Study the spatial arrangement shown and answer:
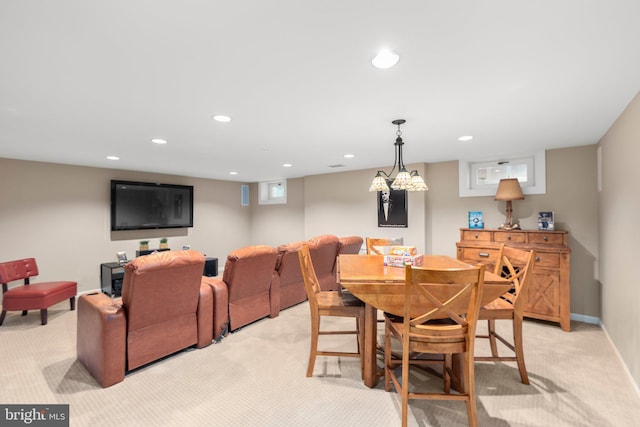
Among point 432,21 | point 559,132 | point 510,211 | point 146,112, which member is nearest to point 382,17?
point 432,21

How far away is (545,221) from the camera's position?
12.6ft

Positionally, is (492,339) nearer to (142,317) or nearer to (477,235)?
(477,235)

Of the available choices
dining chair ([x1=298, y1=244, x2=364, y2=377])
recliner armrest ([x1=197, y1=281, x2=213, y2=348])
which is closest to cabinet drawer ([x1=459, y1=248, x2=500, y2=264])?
dining chair ([x1=298, y1=244, x2=364, y2=377])

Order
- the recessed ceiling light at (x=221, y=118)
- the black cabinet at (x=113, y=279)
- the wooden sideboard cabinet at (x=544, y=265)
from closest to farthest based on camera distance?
the recessed ceiling light at (x=221, y=118)
the wooden sideboard cabinet at (x=544, y=265)
the black cabinet at (x=113, y=279)

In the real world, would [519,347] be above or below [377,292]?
below

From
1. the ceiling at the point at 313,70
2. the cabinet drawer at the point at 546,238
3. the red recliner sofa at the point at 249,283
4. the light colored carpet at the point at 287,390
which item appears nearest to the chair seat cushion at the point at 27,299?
the light colored carpet at the point at 287,390

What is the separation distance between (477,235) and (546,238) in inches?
30.7

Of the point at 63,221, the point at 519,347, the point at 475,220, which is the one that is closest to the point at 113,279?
the point at 63,221

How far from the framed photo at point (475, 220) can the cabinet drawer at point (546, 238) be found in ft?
2.40

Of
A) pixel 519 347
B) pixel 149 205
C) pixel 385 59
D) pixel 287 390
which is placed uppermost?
pixel 385 59

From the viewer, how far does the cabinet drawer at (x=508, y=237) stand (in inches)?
151

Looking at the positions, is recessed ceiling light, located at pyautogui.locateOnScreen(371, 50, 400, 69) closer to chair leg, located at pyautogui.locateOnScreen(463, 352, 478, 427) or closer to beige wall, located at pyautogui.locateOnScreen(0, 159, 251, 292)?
chair leg, located at pyautogui.locateOnScreen(463, 352, 478, 427)

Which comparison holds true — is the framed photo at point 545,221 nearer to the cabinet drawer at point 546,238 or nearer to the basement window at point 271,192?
the cabinet drawer at point 546,238

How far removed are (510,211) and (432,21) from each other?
3.62 m
